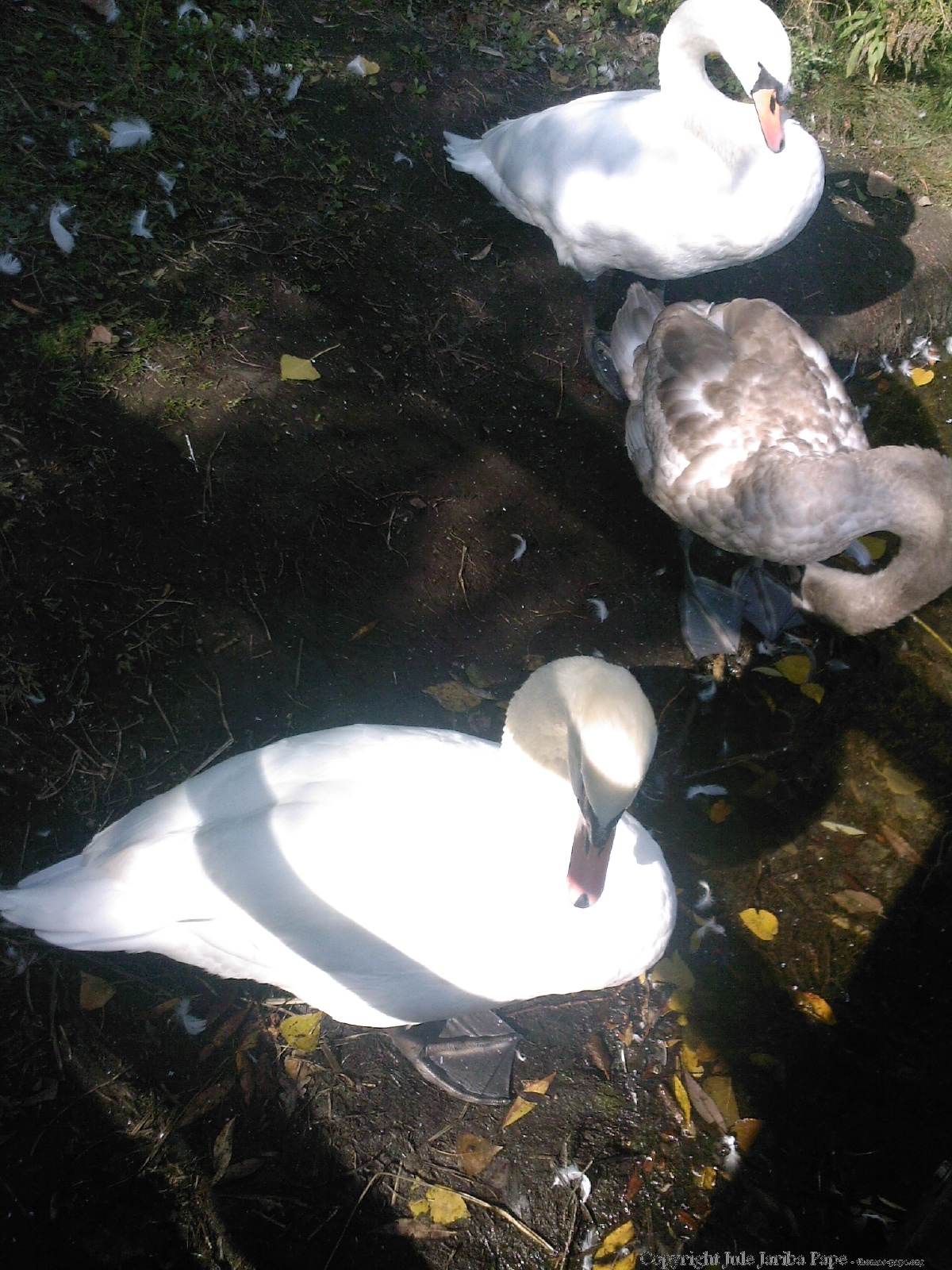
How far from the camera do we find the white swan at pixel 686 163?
2.72m

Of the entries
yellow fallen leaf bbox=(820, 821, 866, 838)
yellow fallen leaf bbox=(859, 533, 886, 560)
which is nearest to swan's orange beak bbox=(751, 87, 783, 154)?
yellow fallen leaf bbox=(859, 533, 886, 560)

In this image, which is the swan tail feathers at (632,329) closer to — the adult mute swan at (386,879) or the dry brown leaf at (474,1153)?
the adult mute swan at (386,879)

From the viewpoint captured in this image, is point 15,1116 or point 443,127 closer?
point 15,1116

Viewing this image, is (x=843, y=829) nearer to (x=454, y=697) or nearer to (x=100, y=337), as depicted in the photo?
(x=454, y=697)

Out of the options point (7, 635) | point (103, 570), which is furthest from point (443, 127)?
point (7, 635)

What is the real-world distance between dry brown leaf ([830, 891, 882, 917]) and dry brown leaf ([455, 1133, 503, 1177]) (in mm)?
1233

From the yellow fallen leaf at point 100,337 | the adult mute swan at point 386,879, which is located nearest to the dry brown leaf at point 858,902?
the adult mute swan at point 386,879

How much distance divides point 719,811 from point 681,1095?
0.83m

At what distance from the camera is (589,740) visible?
168cm

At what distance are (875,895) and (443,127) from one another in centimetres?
367

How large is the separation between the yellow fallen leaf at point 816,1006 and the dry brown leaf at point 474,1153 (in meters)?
0.93

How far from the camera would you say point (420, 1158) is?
6.96 ft

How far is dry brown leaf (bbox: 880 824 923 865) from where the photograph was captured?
2629 millimetres

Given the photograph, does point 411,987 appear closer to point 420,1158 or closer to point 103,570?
point 420,1158
